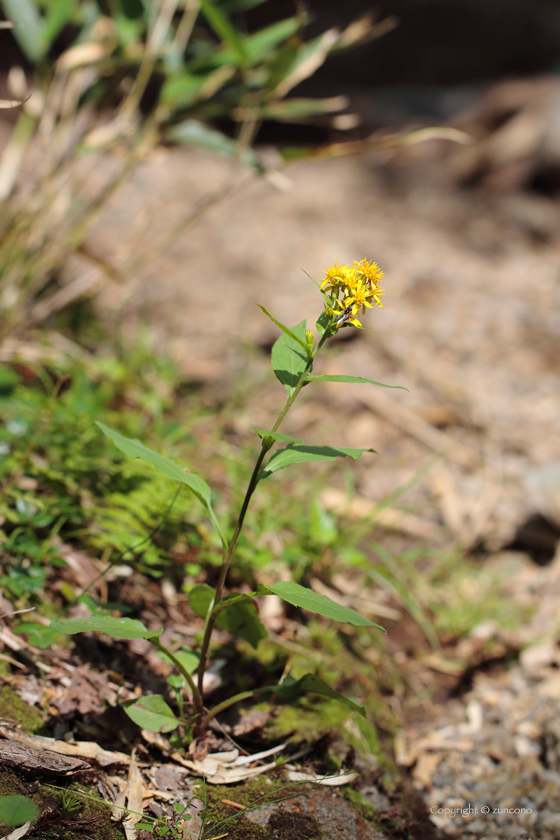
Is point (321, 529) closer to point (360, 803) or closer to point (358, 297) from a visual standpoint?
point (360, 803)

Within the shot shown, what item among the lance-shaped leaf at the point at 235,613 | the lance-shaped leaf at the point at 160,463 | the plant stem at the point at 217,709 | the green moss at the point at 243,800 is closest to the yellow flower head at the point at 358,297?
the lance-shaped leaf at the point at 160,463

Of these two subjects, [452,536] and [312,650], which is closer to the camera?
[312,650]

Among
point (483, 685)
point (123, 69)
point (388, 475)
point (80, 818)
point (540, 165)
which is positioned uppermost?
point (123, 69)

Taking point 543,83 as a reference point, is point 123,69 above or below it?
below

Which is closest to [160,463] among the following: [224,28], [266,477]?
[266,477]

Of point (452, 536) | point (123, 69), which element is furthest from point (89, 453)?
point (123, 69)

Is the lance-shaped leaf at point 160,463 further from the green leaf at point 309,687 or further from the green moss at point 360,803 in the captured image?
the green moss at point 360,803

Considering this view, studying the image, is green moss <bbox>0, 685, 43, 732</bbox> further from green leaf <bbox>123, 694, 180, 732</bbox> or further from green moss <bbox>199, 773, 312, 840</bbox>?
green moss <bbox>199, 773, 312, 840</bbox>

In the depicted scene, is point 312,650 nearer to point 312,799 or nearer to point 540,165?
point 312,799
